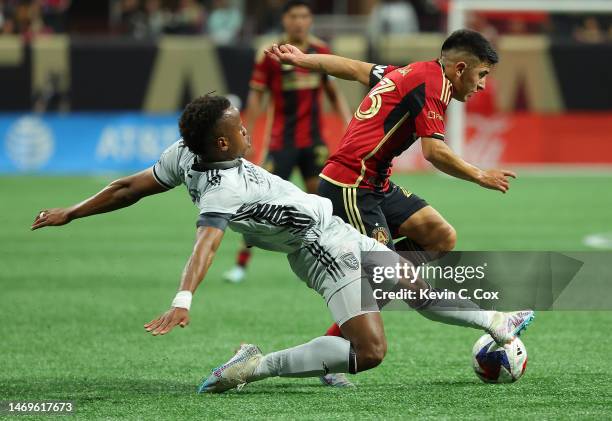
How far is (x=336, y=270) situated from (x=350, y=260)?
0.31ft

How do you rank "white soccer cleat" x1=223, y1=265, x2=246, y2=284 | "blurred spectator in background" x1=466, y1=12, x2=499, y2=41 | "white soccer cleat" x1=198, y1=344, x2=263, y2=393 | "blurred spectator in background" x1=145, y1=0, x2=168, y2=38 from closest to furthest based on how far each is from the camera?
1. "white soccer cleat" x1=198, y1=344, x2=263, y2=393
2. "white soccer cleat" x1=223, y1=265, x2=246, y2=284
3. "blurred spectator in background" x1=466, y1=12, x2=499, y2=41
4. "blurred spectator in background" x1=145, y1=0, x2=168, y2=38

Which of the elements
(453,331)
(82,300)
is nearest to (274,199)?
(453,331)

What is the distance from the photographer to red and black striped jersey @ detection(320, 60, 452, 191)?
6781 mm

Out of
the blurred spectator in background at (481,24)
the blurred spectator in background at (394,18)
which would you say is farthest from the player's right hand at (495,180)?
the blurred spectator in background at (394,18)

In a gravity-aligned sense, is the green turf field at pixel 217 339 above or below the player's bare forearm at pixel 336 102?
below

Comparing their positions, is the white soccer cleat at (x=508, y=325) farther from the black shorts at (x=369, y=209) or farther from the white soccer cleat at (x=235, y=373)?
the white soccer cleat at (x=235, y=373)

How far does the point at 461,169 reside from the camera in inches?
258

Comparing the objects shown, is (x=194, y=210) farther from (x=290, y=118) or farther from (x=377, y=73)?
(x=377, y=73)

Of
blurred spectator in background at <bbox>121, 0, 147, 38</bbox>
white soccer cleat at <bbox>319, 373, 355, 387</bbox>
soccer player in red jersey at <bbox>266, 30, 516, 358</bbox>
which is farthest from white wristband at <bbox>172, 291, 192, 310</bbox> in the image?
blurred spectator in background at <bbox>121, 0, 147, 38</bbox>

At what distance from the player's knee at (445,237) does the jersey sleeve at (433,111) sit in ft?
2.20

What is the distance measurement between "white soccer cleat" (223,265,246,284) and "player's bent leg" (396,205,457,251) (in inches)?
161

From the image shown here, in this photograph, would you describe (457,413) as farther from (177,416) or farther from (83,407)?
(83,407)

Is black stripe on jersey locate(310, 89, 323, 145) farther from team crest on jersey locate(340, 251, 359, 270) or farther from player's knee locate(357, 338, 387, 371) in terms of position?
player's knee locate(357, 338, 387, 371)

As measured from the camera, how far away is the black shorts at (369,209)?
695cm
